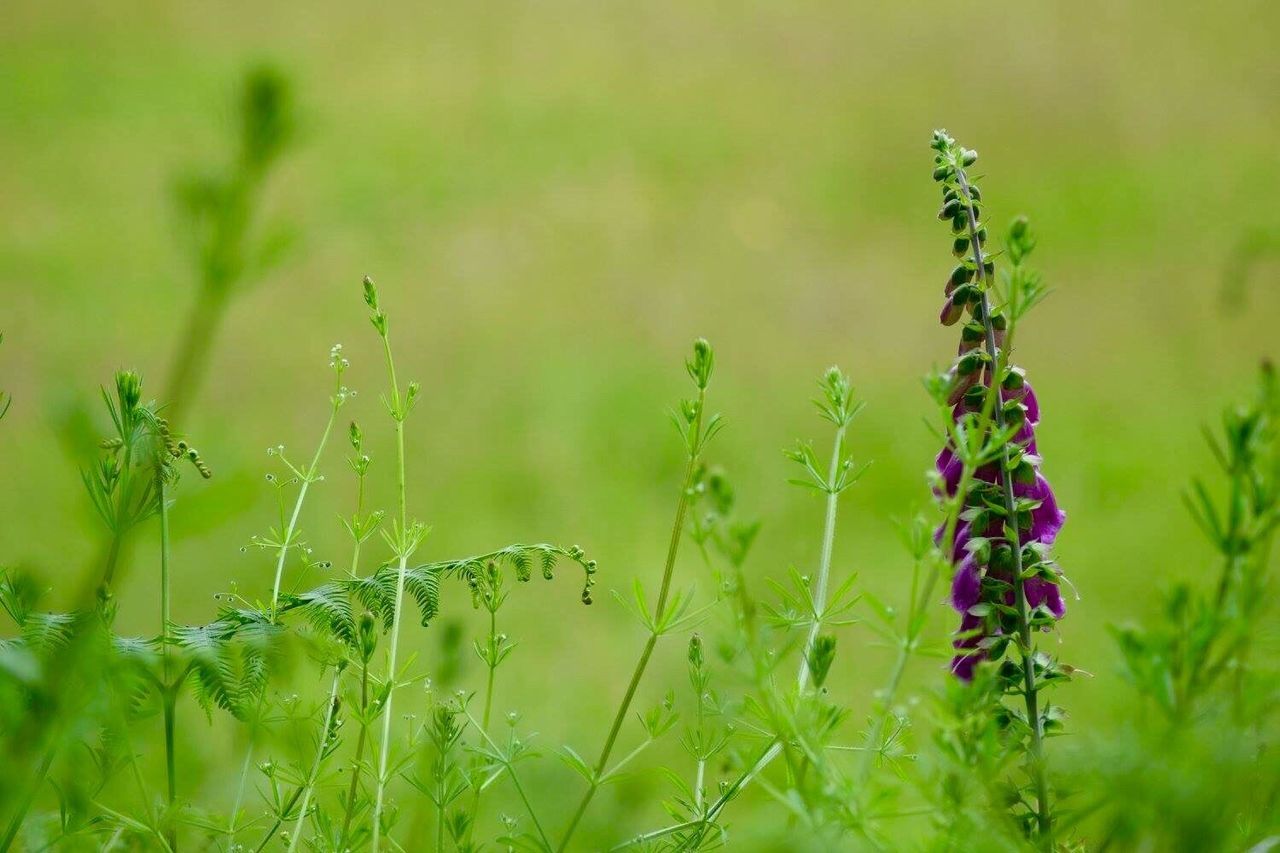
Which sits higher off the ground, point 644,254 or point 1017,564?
point 644,254

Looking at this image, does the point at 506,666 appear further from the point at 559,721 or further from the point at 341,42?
the point at 341,42

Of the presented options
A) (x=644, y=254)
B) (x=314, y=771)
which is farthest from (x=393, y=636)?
(x=644, y=254)

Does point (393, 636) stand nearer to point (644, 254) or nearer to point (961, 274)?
point (961, 274)

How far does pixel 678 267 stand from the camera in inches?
52.7

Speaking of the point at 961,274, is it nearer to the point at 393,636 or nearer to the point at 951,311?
the point at 951,311

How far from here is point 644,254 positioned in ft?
4.40

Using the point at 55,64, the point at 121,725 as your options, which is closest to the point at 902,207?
the point at 55,64

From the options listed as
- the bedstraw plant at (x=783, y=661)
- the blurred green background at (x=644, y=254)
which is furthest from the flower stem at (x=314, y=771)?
the blurred green background at (x=644, y=254)

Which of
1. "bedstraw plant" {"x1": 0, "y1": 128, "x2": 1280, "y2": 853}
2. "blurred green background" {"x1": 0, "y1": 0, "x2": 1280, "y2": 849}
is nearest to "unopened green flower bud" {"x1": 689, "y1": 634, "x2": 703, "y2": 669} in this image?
"bedstraw plant" {"x1": 0, "y1": 128, "x2": 1280, "y2": 853}

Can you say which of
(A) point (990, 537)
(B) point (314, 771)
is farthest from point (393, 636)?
(A) point (990, 537)

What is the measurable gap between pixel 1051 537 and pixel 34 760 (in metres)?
0.21

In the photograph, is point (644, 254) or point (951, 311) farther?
point (644, 254)

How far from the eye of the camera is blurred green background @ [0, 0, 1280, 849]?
3.71 ft

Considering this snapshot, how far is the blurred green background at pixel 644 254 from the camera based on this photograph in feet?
3.71
